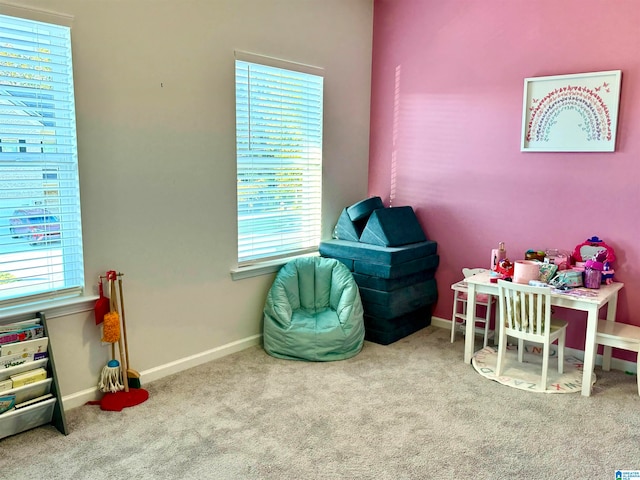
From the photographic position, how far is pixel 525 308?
3236mm

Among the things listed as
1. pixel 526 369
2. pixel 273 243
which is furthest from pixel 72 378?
pixel 526 369

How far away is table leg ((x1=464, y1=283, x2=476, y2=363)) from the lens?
3.54 m

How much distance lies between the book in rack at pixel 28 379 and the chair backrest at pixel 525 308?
8.45ft

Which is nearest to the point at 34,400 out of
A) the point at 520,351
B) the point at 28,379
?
the point at 28,379

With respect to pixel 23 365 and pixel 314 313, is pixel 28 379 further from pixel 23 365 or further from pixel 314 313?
pixel 314 313

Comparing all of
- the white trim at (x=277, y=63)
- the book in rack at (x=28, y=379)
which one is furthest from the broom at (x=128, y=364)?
the white trim at (x=277, y=63)

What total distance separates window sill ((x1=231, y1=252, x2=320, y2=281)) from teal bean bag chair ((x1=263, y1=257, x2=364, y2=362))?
71 millimetres

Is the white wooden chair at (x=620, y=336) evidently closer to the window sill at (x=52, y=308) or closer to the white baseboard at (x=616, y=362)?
the white baseboard at (x=616, y=362)

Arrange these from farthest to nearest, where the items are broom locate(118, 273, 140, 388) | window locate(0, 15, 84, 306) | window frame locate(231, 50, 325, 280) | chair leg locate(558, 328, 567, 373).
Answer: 1. window frame locate(231, 50, 325, 280)
2. chair leg locate(558, 328, 567, 373)
3. broom locate(118, 273, 140, 388)
4. window locate(0, 15, 84, 306)

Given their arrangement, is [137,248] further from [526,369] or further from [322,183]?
[526,369]

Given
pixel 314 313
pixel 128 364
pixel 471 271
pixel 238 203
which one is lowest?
pixel 128 364

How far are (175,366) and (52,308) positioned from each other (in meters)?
0.91

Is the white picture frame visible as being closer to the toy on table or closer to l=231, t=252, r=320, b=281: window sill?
the toy on table

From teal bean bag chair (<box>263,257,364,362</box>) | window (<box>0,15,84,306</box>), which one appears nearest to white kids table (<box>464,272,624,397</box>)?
teal bean bag chair (<box>263,257,364,362</box>)
